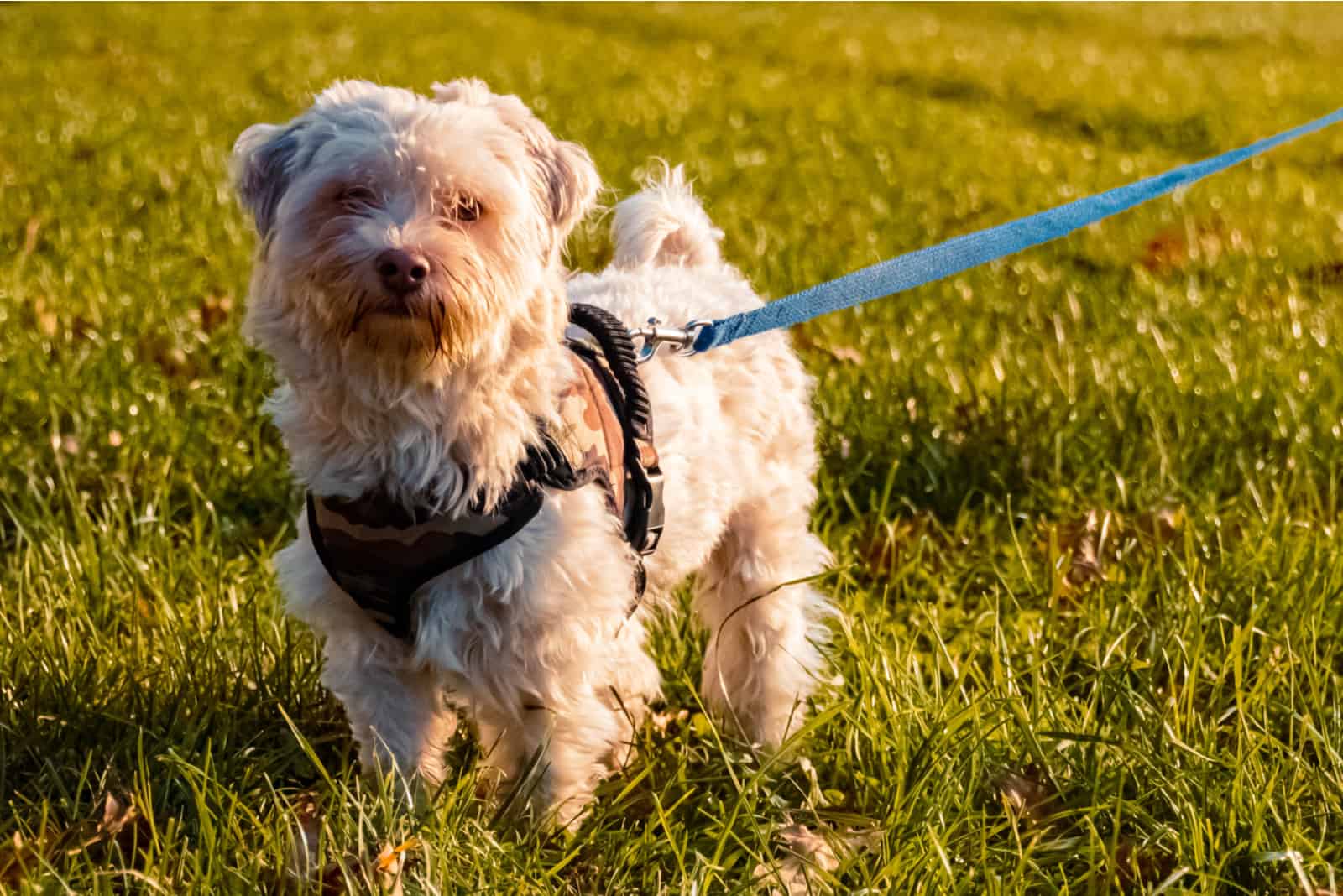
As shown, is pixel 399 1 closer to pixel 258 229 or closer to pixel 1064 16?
pixel 1064 16

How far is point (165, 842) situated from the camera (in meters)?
2.79

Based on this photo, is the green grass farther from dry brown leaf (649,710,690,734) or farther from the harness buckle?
the harness buckle

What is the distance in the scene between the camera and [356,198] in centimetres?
288

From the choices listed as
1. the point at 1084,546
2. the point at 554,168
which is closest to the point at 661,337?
the point at 554,168

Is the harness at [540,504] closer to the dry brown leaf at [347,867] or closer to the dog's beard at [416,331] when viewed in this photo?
the dog's beard at [416,331]

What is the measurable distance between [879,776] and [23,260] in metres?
5.66

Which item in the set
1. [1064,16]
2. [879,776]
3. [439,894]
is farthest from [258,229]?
[1064,16]

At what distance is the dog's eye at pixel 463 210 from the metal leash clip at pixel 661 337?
0.68m

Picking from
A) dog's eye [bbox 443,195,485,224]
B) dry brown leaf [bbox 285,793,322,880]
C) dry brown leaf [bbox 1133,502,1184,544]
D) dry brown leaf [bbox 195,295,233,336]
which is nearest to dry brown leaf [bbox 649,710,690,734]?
dry brown leaf [bbox 285,793,322,880]

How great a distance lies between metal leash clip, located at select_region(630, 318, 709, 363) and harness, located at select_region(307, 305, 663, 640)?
0.32 feet

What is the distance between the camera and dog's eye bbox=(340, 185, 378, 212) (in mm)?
2873

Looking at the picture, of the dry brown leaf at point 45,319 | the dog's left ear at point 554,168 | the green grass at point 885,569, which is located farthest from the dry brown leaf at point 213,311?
the dog's left ear at point 554,168

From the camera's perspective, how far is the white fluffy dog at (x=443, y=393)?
2.82 metres

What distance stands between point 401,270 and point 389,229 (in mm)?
99
